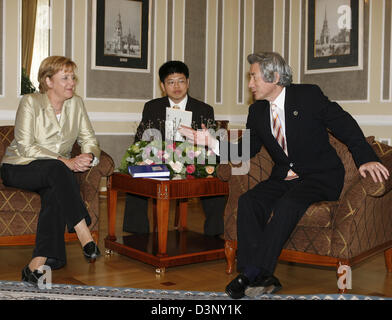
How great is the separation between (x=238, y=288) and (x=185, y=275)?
0.59 m

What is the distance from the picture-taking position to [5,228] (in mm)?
3354

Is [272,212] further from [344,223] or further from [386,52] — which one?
[386,52]

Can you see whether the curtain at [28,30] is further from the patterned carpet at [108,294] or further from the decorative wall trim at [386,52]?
the decorative wall trim at [386,52]

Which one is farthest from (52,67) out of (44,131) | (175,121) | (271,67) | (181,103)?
(271,67)

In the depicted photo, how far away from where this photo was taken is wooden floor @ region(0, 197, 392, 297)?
10.3ft

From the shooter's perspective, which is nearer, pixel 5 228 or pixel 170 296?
pixel 170 296

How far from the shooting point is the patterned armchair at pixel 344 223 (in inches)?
116

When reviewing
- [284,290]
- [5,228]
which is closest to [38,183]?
[5,228]

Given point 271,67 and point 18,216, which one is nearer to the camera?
point 271,67

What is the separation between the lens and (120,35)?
6.48m

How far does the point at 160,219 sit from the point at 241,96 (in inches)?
160

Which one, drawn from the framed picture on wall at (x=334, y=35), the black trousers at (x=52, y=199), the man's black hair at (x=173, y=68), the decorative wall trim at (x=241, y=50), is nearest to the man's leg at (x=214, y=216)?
the man's black hair at (x=173, y=68)

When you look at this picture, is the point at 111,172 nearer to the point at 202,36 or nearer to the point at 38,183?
the point at 38,183

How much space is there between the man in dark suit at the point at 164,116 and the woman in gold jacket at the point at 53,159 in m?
0.72
